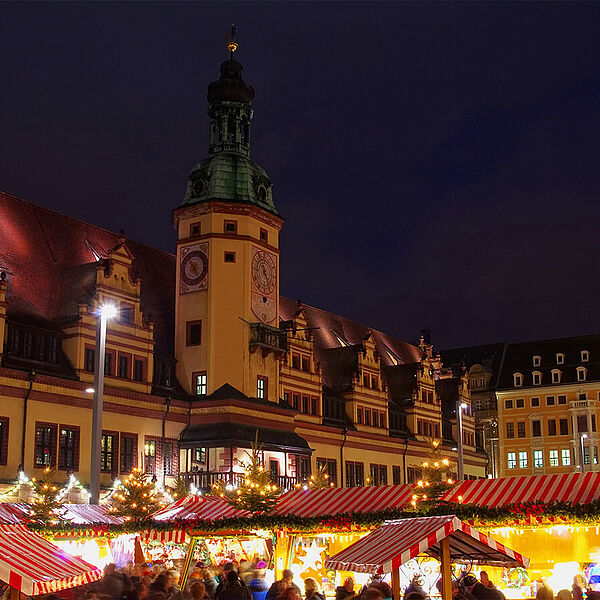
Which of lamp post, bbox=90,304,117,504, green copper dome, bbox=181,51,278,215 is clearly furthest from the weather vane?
lamp post, bbox=90,304,117,504

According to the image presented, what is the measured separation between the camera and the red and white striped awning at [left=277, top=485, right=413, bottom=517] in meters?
26.3

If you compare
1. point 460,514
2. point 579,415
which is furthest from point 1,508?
point 579,415

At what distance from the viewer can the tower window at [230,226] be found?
161 ft

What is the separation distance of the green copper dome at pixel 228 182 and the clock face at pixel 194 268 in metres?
2.70

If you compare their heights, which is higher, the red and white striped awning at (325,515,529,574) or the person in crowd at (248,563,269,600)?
the red and white striped awning at (325,515,529,574)

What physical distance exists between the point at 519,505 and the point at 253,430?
25.3 m

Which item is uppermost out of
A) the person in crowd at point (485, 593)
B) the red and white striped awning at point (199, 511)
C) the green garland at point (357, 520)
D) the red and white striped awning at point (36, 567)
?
the red and white striped awning at point (199, 511)

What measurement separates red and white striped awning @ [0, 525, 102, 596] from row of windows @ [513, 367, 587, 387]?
71.9 meters

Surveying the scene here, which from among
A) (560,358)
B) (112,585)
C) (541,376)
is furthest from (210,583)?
(560,358)

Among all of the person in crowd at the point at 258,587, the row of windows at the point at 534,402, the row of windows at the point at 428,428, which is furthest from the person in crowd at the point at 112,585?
the row of windows at the point at 534,402

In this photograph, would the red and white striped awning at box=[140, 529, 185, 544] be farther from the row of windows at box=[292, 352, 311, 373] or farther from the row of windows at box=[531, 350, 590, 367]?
the row of windows at box=[531, 350, 590, 367]

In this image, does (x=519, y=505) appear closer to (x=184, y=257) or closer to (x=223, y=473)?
(x=223, y=473)

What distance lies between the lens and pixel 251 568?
88.9ft

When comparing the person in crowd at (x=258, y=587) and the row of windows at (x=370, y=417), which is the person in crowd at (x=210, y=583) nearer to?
the person in crowd at (x=258, y=587)
